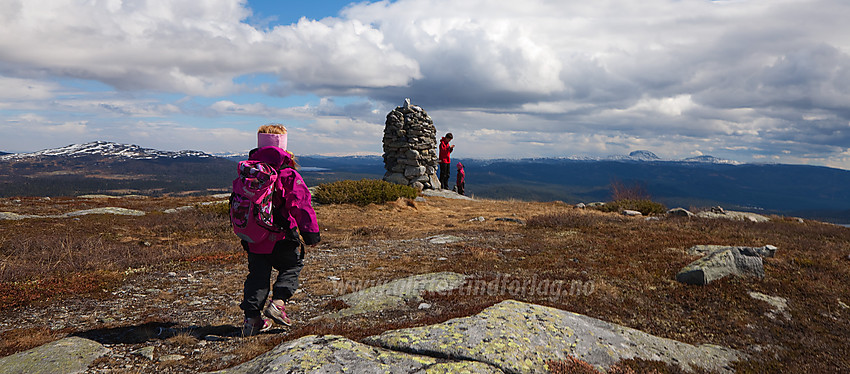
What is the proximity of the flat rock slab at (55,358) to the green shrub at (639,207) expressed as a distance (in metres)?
22.1

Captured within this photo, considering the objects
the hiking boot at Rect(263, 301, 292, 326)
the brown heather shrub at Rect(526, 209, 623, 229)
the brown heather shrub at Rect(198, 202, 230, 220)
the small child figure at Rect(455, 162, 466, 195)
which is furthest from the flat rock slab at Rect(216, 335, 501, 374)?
the small child figure at Rect(455, 162, 466, 195)

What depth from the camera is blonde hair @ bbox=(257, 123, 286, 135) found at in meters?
5.74

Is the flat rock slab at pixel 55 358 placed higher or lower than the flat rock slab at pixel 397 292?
higher

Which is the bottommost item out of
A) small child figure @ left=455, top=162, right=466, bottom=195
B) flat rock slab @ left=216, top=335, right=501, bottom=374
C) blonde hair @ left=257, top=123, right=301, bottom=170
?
flat rock slab @ left=216, top=335, right=501, bottom=374

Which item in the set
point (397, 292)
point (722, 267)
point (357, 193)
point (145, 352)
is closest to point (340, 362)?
point (145, 352)

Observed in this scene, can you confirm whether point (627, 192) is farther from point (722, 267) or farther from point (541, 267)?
point (541, 267)

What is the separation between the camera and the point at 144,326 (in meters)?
5.88

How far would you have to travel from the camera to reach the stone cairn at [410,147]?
33156mm

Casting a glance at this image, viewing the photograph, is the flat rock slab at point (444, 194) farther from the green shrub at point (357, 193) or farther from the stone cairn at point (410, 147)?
the green shrub at point (357, 193)

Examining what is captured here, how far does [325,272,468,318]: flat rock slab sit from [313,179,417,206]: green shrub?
14.9 m

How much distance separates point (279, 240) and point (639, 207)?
21.1 m

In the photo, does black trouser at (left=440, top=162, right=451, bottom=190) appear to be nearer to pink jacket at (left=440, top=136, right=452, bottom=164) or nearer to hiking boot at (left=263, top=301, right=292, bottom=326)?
pink jacket at (left=440, top=136, right=452, bottom=164)

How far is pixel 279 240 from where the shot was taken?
5.57m

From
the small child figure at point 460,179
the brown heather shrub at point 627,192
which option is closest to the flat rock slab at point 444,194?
the small child figure at point 460,179
